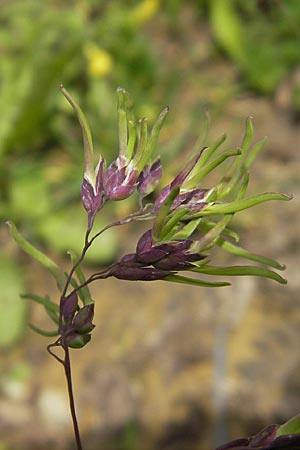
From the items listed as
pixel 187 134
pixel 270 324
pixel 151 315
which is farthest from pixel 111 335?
pixel 187 134

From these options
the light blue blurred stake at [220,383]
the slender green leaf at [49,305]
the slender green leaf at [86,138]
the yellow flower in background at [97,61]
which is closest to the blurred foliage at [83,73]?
the yellow flower in background at [97,61]

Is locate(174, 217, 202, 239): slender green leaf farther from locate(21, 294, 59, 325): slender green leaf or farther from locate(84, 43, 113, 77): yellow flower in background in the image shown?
locate(84, 43, 113, 77): yellow flower in background

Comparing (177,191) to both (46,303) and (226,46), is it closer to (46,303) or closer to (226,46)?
(46,303)

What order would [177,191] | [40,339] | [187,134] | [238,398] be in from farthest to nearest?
[187,134] < [40,339] < [238,398] < [177,191]

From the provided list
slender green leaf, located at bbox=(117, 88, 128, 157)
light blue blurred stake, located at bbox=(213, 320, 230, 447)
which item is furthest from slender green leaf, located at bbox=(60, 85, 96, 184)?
light blue blurred stake, located at bbox=(213, 320, 230, 447)

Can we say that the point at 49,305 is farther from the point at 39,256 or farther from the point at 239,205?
the point at 239,205
